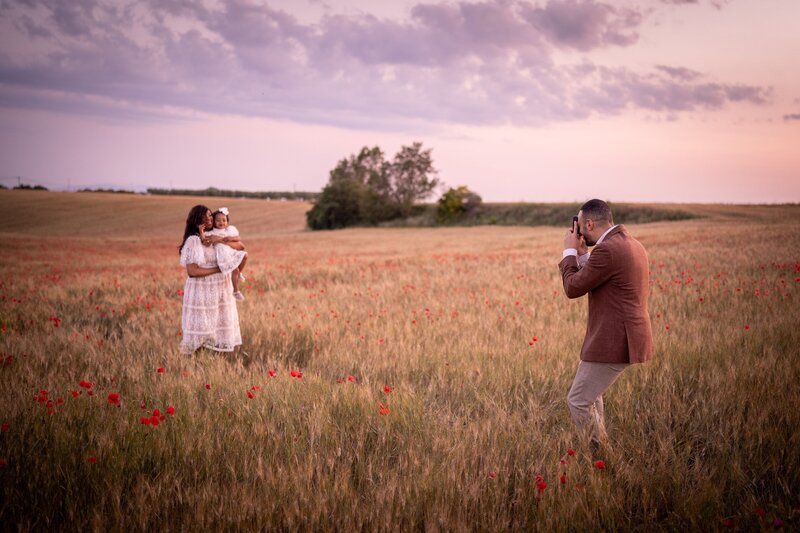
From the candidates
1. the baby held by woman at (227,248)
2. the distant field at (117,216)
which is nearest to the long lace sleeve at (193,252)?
the baby held by woman at (227,248)

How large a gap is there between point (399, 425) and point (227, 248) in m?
3.37

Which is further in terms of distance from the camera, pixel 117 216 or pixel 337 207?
pixel 337 207

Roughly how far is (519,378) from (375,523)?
8.95ft

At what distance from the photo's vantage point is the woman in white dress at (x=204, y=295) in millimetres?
5695

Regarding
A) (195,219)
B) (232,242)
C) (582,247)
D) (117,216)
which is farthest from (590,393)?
(117,216)

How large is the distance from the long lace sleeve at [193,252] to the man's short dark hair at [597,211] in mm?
4514

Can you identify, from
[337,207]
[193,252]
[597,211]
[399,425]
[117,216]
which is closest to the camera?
[597,211]

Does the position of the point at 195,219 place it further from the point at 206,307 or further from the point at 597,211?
the point at 597,211

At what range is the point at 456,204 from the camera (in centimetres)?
6950

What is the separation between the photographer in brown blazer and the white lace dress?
14.2 ft

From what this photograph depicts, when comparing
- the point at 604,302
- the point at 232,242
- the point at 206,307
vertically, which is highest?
the point at 232,242

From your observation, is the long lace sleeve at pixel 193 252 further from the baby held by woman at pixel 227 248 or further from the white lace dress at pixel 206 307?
the baby held by woman at pixel 227 248

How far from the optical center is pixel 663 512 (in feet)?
9.21

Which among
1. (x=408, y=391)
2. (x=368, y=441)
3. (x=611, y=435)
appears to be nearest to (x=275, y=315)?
(x=408, y=391)
